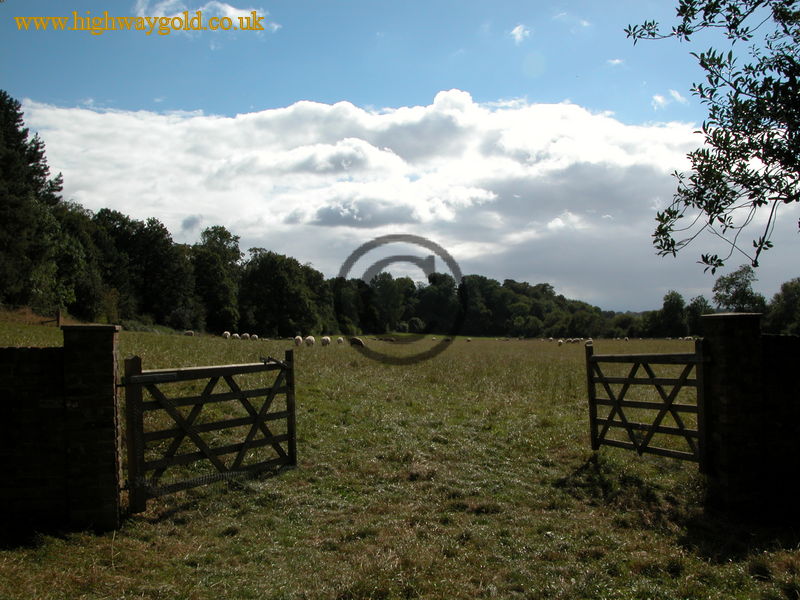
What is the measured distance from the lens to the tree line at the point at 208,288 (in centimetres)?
3516

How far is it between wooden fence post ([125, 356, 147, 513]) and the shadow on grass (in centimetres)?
619

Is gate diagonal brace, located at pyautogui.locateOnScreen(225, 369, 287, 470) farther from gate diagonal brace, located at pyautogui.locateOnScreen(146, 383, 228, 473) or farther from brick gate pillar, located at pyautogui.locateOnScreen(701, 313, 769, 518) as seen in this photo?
brick gate pillar, located at pyautogui.locateOnScreen(701, 313, 769, 518)

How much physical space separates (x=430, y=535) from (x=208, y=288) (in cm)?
7916

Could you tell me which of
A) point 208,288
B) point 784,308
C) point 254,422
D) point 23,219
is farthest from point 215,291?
point 784,308

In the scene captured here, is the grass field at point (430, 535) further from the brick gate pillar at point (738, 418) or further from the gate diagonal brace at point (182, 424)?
the brick gate pillar at point (738, 418)

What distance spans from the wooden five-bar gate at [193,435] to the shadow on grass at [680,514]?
4937 millimetres

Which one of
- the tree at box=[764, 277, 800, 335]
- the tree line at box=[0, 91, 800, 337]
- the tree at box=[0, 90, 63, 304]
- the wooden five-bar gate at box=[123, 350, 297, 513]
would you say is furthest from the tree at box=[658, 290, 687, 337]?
the wooden five-bar gate at box=[123, 350, 297, 513]

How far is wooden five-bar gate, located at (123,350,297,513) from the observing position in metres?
7.36

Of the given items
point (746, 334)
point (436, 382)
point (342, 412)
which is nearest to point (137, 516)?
point (342, 412)

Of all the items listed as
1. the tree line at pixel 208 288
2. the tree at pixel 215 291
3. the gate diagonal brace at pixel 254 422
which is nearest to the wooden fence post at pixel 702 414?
the gate diagonal brace at pixel 254 422

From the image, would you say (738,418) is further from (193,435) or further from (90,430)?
(90,430)

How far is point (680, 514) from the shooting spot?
7465 mm

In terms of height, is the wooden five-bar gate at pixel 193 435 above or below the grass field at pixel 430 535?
above

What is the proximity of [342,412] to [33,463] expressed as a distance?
290 inches
